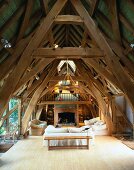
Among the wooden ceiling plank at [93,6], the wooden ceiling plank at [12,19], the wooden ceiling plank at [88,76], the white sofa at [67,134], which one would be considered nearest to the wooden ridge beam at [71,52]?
the wooden ceiling plank at [93,6]

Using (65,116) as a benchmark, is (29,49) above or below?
above

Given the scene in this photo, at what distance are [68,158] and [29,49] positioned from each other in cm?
409

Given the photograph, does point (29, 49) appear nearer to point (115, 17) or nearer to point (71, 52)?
point (71, 52)

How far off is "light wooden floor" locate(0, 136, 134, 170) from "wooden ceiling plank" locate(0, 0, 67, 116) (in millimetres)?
2136

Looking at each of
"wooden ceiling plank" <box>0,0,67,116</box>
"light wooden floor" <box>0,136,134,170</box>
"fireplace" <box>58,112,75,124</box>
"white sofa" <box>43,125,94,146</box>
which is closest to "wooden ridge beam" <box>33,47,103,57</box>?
"wooden ceiling plank" <box>0,0,67,116</box>

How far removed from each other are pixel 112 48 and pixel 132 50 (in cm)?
61

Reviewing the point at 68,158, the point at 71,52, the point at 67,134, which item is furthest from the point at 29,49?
the point at 67,134

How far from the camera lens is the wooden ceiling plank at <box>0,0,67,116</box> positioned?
649 cm

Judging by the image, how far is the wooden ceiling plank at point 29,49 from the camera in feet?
21.3

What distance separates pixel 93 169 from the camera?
678cm

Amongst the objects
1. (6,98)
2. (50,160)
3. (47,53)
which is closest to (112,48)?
(47,53)

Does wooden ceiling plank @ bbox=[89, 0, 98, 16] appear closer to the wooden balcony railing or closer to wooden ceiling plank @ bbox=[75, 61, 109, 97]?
wooden ceiling plank @ bbox=[75, 61, 109, 97]

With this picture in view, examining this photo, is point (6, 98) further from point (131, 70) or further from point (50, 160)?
point (131, 70)

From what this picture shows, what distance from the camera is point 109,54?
6746 millimetres
